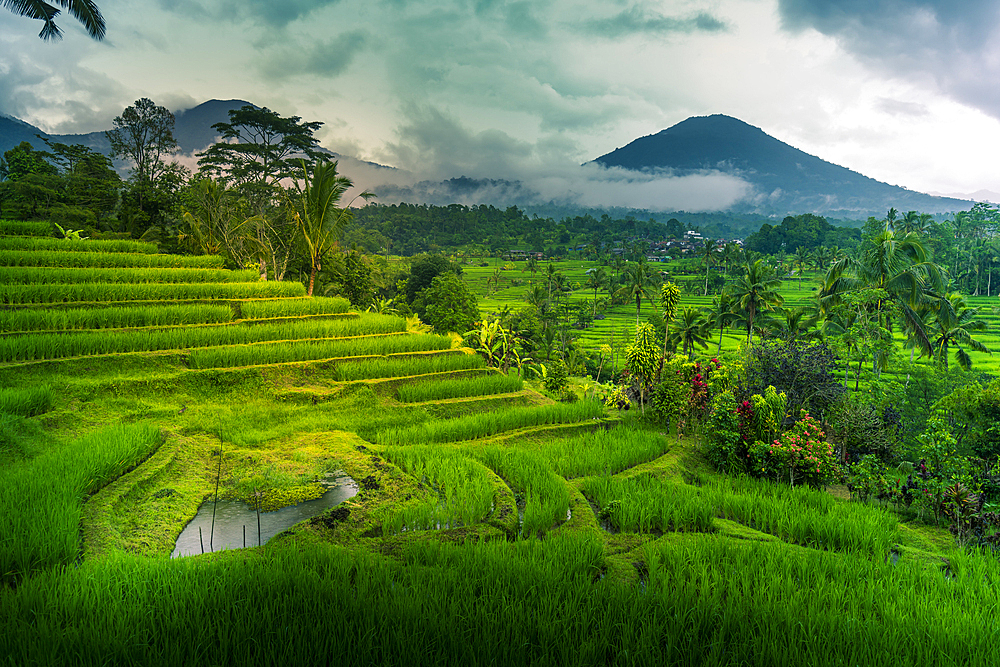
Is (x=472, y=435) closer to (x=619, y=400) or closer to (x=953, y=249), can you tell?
(x=619, y=400)

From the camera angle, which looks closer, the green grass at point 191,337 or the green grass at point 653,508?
the green grass at point 653,508

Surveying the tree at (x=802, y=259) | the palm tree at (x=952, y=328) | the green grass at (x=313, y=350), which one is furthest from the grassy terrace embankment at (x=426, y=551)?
the tree at (x=802, y=259)

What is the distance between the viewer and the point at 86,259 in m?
10.3

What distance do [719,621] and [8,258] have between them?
1362cm

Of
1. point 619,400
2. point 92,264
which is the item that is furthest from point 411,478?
point 92,264

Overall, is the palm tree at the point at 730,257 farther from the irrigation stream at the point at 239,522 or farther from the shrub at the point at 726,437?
the irrigation stream at the point at 239,522

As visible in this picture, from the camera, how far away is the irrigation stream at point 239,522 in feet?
12.5

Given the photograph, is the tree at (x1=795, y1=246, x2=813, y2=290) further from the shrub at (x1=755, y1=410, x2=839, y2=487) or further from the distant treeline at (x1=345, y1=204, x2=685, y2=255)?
the shrub at (x1=755, y1=410, x2=839, y2=487)

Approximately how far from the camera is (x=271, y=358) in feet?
27.5

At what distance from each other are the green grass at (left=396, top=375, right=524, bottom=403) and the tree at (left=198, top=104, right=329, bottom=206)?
23533 millimetres

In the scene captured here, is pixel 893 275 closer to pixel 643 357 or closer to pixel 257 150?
pixel 643 357

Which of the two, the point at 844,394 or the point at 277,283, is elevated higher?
the point at 277,283

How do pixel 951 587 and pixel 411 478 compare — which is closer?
pixel 951 587

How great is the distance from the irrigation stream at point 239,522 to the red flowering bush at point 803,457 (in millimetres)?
5158
